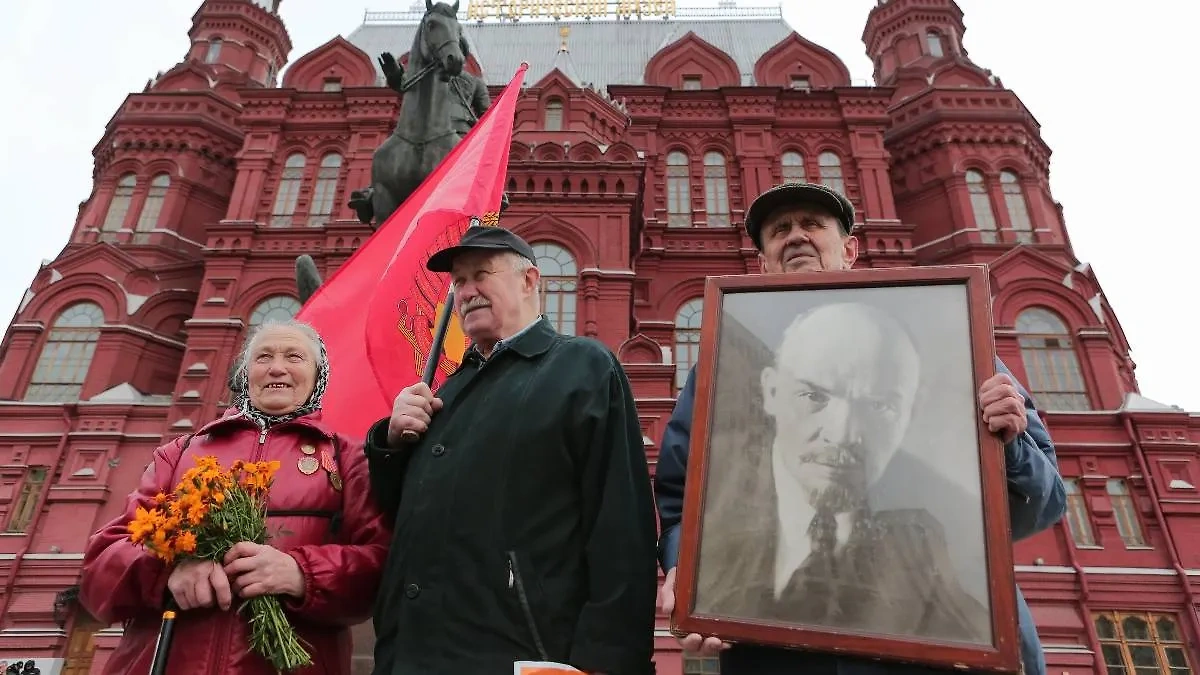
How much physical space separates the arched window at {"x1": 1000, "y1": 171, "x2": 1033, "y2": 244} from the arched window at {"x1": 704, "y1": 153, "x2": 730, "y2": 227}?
24.7 feet

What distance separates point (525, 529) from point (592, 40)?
29.0 meters

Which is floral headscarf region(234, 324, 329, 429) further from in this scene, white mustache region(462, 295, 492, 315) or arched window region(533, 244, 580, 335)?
arched window region(533, 244, 580, 335)

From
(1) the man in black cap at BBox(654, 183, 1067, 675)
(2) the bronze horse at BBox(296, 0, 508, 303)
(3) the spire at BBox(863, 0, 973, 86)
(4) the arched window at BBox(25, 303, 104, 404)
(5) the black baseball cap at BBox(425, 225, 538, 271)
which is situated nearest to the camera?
(1) the man in black cap at BBox(654, 183, 1067, 675)

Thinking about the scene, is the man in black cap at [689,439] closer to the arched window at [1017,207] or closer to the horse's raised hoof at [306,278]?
the horse's raised hoof at [306,278]

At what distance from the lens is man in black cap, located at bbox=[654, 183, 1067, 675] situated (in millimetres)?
2035

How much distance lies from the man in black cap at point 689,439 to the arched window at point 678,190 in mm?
17742

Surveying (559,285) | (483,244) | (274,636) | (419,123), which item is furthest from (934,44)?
(274,636)

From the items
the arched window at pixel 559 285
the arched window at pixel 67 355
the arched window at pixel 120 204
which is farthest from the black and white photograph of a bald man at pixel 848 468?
the arched window at pixel 120 204

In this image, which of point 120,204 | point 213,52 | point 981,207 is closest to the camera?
point 981,207

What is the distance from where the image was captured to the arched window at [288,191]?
69.2 feet

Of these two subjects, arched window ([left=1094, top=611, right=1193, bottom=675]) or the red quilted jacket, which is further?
arched window ([left=1094, top=611, right=1193, bottom=675])

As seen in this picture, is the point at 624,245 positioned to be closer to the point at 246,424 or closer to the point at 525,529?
the point at 246,424

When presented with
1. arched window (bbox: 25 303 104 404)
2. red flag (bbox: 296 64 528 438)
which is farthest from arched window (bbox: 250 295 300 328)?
red flag (bbox: 296 64 528 438)

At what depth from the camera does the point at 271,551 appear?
7.59ft
